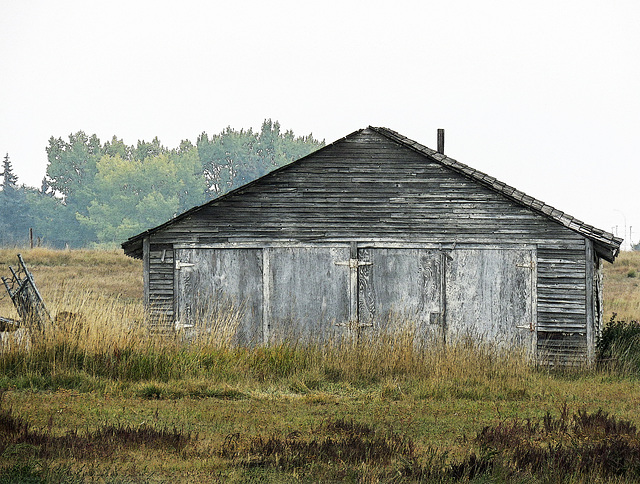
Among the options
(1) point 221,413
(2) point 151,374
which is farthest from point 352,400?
(2) point 151,374

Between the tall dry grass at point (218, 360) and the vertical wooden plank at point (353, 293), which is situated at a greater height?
the vertical wooden plank at point (353, 293)

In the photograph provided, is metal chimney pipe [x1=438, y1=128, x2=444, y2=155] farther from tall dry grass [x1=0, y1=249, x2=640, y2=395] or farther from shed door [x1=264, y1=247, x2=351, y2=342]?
tall dry grass [x1=0, y1=249, x2=640, y2=395]

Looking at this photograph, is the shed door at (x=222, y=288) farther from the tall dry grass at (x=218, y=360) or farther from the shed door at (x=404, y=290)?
the shed door at (x=404, y=290)

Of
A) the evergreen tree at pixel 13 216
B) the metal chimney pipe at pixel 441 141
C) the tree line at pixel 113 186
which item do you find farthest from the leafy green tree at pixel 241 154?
the metal chimney pipe at pixel 441 141

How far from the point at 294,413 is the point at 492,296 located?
6.31m

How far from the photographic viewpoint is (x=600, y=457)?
759 cm

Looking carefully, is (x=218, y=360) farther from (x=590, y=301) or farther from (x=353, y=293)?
(x=590, y=301)

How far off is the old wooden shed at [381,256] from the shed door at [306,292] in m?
0.02

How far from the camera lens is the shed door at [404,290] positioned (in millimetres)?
15453

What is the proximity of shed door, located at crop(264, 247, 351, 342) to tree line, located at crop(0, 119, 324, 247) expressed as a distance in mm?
66094

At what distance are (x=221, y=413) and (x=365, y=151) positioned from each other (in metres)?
7.32

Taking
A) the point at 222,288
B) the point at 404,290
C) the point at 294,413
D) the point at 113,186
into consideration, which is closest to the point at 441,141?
the point at 404,290

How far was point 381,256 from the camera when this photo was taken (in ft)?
51.3

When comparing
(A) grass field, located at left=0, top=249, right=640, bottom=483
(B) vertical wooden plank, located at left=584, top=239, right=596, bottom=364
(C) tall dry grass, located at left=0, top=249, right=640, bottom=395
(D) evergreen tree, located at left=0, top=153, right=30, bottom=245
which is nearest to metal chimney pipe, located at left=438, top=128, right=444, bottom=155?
(B) vertical wooden plank, located at left=584, top=239, right=596, bottom=364
